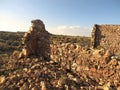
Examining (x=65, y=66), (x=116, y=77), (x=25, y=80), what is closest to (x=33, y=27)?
(x=65, y=66)

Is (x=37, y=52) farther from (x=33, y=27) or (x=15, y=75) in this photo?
(x=15, y=75)

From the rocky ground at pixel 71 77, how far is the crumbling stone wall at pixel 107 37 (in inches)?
496

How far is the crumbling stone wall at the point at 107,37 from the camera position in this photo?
2047 cm

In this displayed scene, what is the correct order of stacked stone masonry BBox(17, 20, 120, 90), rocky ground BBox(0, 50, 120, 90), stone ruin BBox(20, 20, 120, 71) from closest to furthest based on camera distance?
rocky ground BBox(0, 50, 120, 90), stacked stone masonry BBox(17, 20, 120, 90), stone ruin BBox(20, 20, 120, 71)

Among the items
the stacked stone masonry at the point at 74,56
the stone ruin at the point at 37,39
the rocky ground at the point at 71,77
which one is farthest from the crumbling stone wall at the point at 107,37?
the rocky ground at the point at 71,77

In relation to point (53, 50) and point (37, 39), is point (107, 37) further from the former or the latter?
point (53, 50)

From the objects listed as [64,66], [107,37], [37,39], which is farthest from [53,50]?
[107,37]

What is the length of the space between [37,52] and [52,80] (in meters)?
3.38

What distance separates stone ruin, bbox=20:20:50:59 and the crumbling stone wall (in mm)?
10775

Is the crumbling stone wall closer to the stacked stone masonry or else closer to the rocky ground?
the stacked stone masonry

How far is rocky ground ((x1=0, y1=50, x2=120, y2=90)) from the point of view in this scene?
714cm

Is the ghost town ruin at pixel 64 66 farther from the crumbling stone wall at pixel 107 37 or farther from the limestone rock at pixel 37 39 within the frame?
the crumbling stone wall at pixel 107 37

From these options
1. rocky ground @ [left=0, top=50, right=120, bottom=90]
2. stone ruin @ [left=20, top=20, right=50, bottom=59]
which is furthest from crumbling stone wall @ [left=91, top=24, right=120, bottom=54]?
rocky ground @ [left=0, top=50, right=120, bottom=90]

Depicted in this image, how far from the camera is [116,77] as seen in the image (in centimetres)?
716
